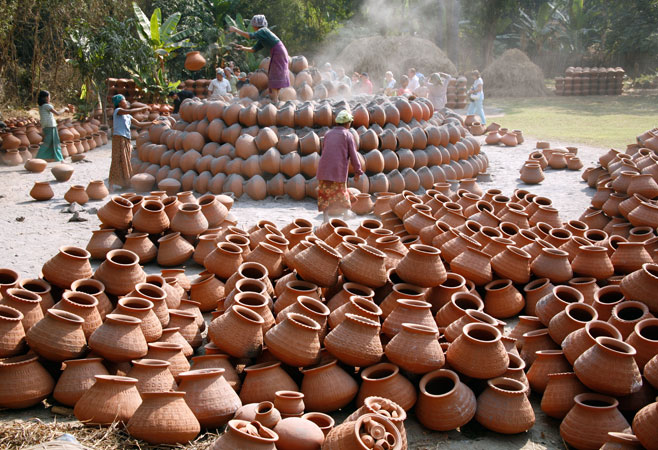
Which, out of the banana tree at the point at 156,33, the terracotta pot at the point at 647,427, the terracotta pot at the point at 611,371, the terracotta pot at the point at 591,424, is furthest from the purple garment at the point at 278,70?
the banana tree at the point at 156,33

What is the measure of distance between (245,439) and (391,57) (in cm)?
2528

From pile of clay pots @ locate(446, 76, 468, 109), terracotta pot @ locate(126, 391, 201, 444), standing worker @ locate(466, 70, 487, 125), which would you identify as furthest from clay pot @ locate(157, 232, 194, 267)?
pile of clay pots @ locate(446, 76, 468, 109)

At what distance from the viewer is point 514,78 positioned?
87.7 ft

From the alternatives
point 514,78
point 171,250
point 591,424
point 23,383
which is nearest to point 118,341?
point 23,383

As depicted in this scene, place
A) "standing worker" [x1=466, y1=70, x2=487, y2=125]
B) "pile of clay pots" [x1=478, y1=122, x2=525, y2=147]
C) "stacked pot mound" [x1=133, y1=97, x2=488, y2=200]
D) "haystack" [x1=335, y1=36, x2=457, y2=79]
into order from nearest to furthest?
"stacked pot mound" [x1=133, y1=97, x2=488, y2=200] < "pile of clay pots" [x1=478, y1=122, x2=525, y2=147] < "standing worker" [x1=466, y1=70, x2=487, y2=125] < "haystack" [x1=335, y1=36, x2=457, y2=79]

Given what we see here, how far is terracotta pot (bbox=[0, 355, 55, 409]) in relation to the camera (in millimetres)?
3250

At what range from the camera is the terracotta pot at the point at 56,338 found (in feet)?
11.1

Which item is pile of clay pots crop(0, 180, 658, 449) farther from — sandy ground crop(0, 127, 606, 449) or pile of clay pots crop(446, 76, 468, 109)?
pile of clay pots crop(446, 76, 468, 109)

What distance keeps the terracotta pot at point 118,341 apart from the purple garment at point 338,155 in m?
3.92

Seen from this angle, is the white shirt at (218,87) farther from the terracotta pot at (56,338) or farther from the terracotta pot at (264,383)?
the terracotta pot at (264,383)

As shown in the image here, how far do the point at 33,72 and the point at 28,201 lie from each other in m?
13.1

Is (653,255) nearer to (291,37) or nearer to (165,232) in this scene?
(165,232)

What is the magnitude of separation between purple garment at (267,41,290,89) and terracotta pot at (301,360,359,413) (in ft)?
24.4

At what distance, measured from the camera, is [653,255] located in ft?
15.5
